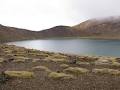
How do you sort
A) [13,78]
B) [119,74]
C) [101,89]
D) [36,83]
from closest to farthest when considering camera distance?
[101,89] < [36,83] < [13,78] < [119,74]

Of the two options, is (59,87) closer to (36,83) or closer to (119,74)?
(36,83)

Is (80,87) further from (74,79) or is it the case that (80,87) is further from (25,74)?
(25,74)

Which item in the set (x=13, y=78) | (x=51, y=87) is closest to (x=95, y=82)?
(x=51, y=87)

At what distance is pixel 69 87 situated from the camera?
16.1 meters

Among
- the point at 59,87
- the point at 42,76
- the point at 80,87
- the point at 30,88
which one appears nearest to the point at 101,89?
the point at 80,87

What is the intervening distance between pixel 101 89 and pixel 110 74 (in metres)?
5.32

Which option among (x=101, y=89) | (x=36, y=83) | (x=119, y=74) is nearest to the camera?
(x=101, y=89)

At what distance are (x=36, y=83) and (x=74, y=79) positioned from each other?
280cm

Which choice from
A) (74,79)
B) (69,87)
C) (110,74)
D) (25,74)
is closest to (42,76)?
(25,74)

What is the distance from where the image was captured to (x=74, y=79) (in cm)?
1842

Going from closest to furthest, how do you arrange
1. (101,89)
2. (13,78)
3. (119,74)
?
(101,89)
(13,78)
(119,74)

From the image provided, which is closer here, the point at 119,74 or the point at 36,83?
the point at 36,83

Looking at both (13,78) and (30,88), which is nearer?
(30,88)

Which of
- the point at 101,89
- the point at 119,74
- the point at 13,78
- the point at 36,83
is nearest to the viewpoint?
the point at 101,89
